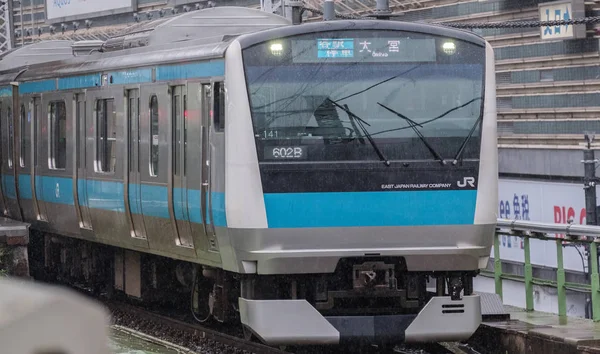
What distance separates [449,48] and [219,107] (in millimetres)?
1853

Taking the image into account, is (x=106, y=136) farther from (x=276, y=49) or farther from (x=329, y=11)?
(x=276, y=49)

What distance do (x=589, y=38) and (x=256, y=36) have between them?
14606mm

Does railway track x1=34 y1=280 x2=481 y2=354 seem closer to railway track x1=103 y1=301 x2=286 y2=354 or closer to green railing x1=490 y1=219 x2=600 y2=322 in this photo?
railway track x1=103 y1=301 x2=286 y2=354

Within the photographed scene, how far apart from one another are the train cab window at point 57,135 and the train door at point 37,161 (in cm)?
40

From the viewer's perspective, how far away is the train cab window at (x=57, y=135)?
14.6 m

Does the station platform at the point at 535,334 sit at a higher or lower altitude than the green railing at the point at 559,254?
lower

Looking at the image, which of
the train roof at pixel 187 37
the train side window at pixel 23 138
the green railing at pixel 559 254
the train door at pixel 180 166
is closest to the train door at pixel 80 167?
the train roof at pixel 187 37

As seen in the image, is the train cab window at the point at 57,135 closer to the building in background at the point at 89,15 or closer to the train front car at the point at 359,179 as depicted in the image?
the train front car at the point at 359,179

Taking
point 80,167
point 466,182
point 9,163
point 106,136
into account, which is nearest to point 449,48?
point 466,182

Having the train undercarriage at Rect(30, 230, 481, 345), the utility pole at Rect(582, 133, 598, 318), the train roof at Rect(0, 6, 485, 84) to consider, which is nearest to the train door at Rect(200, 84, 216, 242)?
the train roof at Rect(0, 6, 485, 84)

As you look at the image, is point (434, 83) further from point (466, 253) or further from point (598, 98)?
point (598, 98)

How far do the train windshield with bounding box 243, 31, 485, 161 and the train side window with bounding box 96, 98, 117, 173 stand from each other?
353 centimetres

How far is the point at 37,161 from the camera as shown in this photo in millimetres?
15758

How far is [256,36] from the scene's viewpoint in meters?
9.55
